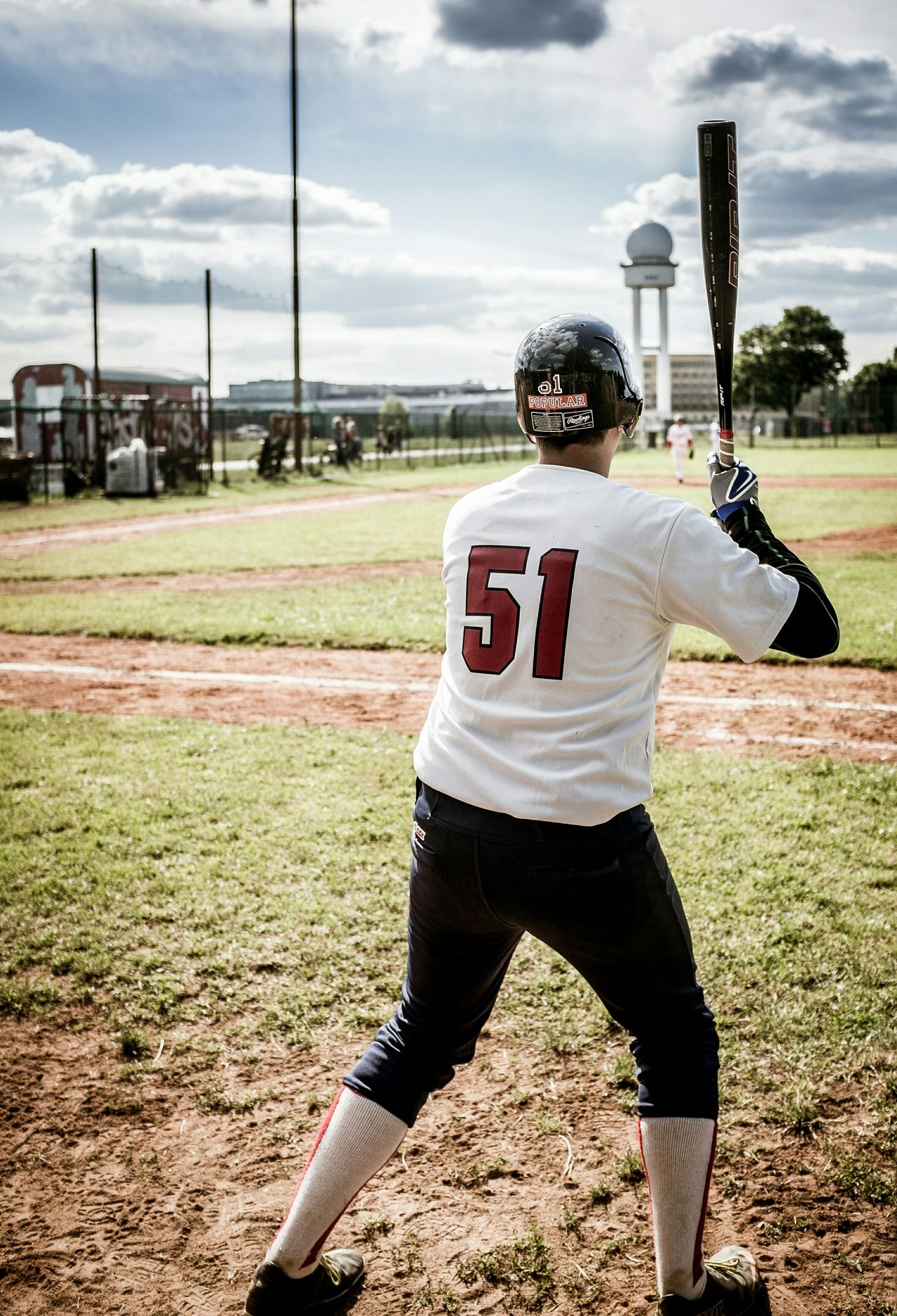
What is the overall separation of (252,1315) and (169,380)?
7202 cm

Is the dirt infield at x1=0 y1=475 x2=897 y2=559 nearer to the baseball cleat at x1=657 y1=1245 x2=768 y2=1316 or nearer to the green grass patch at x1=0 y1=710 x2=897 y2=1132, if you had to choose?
the green grass patch at x1=0 y1=710 x2=897 y2=1132

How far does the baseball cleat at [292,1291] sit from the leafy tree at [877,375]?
115 meters

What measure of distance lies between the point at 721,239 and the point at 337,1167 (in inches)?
101

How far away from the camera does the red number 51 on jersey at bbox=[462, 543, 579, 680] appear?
6.92 feet

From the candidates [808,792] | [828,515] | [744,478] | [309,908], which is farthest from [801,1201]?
[828,515]

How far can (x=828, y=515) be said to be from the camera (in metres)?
19.8

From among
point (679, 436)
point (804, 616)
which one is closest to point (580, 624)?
point (804, 616)

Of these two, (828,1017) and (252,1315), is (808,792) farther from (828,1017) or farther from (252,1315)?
(252,1315)

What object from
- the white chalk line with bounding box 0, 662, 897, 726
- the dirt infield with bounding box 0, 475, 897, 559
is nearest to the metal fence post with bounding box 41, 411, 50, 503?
the dirt infield with bounding box 0, 475, 897, 559

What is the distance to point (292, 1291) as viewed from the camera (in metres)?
2.33

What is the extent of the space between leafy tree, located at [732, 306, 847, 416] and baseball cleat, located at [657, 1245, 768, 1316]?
104m

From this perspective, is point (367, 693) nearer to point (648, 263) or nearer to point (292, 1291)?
point (292, 1291)

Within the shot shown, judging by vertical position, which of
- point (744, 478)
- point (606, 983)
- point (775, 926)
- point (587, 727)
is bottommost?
point (775, 926)

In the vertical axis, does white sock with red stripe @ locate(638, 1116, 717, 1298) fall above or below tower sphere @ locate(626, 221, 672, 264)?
below
